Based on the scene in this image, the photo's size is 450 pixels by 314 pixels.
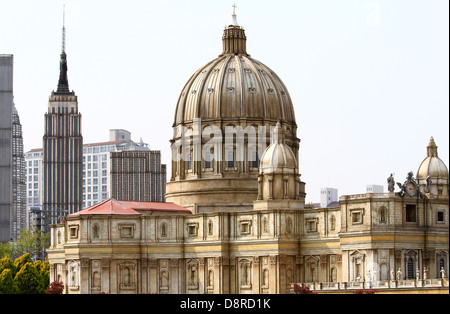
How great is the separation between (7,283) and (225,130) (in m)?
36.2

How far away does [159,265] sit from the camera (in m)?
141

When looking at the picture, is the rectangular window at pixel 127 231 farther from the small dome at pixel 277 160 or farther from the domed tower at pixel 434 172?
the domed tower at pixel 434 172

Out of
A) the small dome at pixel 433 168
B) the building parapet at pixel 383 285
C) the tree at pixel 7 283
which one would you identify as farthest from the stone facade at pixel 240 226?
the tree at pixel 7 283

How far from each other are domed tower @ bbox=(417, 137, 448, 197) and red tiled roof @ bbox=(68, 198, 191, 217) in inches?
1231

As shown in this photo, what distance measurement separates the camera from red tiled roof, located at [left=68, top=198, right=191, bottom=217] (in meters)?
141

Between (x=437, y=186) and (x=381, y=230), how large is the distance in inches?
779

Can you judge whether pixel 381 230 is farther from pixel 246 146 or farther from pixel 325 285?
pixel 246 146

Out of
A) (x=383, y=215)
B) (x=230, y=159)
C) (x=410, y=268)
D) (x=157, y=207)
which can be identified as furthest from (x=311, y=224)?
(x=157, y=207)

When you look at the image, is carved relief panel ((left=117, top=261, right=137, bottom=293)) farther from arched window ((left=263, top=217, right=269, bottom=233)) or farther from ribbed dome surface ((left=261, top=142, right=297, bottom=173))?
ribbed dome surface ((left=261, top=142, right=297, bottom=173))

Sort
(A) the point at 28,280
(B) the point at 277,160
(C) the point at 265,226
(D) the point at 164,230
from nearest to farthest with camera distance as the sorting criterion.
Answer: (C) the point at 265,226, (B) the point at 277,160, (D) the point at 164,230, (A) the point at 28,280

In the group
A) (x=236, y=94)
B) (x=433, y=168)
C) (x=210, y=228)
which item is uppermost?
(x=236, y=94)

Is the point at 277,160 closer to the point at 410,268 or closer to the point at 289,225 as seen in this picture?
the point at 289,225

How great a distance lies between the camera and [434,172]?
136625mm
